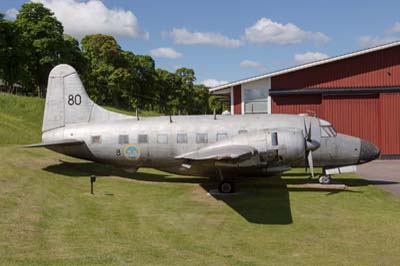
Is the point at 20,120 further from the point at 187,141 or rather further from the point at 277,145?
the point at 277,145

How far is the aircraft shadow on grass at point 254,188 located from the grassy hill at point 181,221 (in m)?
0.05

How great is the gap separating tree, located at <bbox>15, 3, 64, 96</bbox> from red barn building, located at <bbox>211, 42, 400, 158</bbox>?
39.3 m

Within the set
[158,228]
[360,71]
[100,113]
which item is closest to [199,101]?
[360,71]

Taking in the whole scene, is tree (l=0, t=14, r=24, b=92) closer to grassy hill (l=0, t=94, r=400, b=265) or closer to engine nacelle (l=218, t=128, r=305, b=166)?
grassy hill (l=0, t=94, r=400, b=265)

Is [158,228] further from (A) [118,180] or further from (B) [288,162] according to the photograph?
(A) [118,180]

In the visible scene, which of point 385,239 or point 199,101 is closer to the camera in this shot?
point 385,239

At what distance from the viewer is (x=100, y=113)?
21859 mm

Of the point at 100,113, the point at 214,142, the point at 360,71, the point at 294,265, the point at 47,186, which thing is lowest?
the point at 294,265

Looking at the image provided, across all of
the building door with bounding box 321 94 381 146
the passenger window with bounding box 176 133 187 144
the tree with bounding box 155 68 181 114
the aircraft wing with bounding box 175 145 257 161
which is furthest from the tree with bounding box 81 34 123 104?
the aircraft wing with bounding box 175 145 257 161

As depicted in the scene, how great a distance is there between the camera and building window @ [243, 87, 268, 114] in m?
33.9

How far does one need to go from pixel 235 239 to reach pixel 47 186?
9857mm

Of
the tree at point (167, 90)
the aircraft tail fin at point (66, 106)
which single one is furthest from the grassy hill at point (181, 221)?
the tree at point (167, 90)

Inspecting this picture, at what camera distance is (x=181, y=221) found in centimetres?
1409

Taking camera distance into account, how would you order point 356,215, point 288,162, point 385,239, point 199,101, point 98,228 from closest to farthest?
point 385,239 → point 98,228 → point 356,215 → point 288,162 → point 199,101
